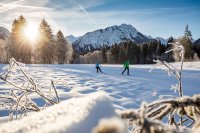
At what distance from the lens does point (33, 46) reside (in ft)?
210

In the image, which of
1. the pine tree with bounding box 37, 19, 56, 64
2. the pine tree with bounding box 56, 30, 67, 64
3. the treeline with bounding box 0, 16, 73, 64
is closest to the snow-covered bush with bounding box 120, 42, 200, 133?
the treeline with bounding box 0, 16, 73, 64

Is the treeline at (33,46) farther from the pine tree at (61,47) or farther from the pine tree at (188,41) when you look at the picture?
the pine tree at (188,41)

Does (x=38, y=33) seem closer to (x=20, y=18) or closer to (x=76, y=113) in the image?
(x=20, y=18)

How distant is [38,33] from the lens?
205 feet

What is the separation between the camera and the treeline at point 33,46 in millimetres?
60281

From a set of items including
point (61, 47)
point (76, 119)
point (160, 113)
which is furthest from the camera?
point (61, 47)

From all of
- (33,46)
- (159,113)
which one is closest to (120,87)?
(159,113)

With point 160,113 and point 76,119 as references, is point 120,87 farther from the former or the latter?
point 76,119

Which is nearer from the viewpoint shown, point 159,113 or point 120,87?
point 159,113

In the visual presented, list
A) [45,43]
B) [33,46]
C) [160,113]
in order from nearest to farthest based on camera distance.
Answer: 1. [160,113]
2. [45,43]
3. [33,46]

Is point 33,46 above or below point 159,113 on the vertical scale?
above

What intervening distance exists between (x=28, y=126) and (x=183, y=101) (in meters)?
0.27

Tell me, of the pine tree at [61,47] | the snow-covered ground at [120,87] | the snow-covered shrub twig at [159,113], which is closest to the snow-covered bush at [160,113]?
the snow-covered shrub twig at [159,113]

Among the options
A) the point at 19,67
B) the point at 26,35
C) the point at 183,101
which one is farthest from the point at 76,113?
the point at 26,35
